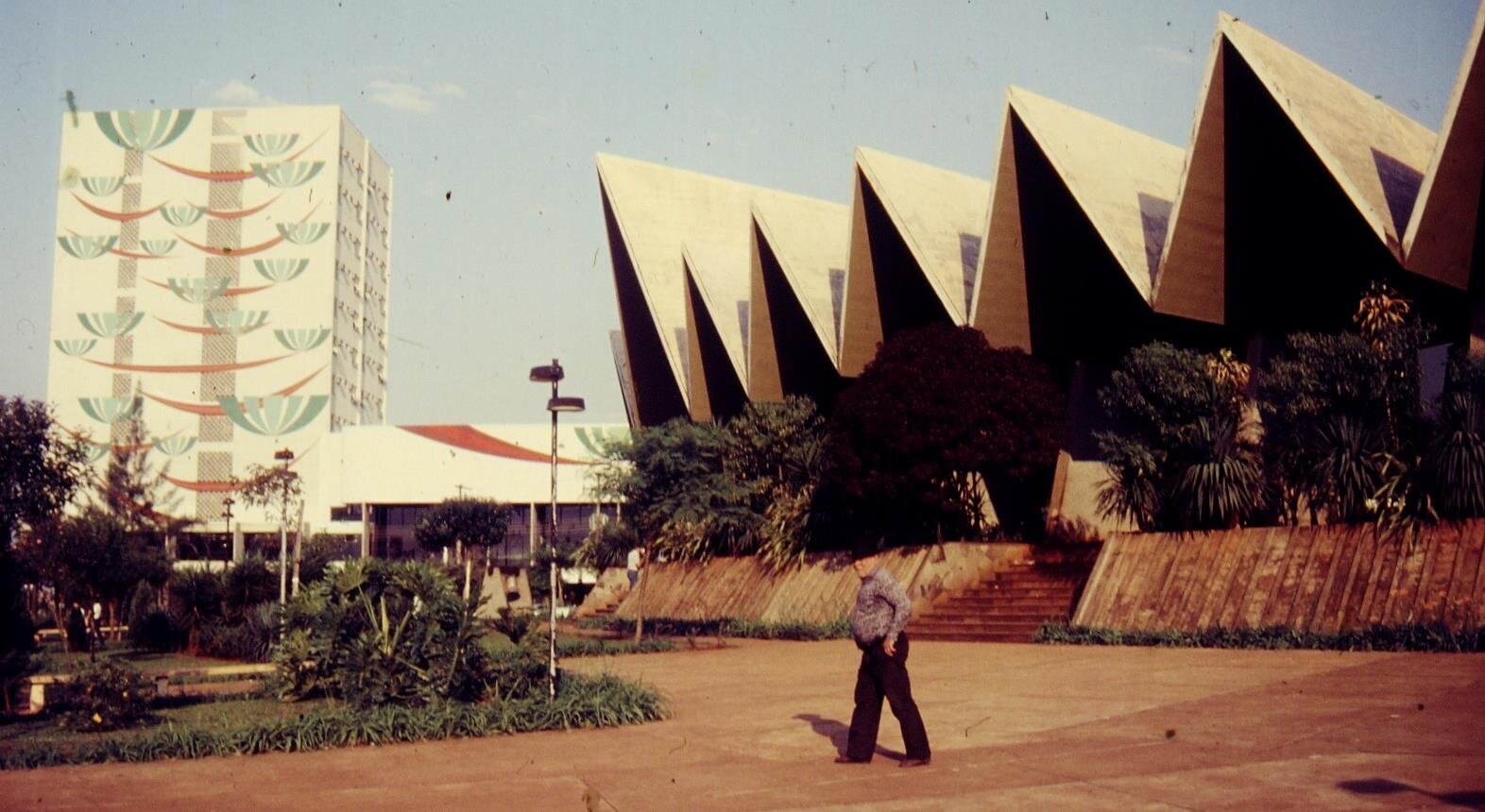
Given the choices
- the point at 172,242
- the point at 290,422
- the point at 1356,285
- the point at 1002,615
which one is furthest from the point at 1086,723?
the point at 172,242

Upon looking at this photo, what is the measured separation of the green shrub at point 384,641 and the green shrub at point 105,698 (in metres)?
1.60

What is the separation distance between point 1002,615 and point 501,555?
5919cm

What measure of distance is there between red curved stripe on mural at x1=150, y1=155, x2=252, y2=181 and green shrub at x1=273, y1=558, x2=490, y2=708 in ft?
337

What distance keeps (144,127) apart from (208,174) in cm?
716

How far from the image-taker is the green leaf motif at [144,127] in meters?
107

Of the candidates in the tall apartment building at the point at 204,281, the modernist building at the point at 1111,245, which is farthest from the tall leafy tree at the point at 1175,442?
the tall apartment building at the point at 204,281

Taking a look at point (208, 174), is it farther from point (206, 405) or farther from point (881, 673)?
point (881, 673)

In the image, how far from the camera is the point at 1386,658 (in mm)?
Result: 12961

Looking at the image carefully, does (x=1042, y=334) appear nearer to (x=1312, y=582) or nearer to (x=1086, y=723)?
(x=1312, y=582)

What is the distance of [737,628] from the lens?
23750 millimetres

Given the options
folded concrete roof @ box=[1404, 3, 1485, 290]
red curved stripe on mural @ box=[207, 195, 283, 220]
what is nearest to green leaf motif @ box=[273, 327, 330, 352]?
red curved stripe on mural @ box=[207, 195, 283, 220]

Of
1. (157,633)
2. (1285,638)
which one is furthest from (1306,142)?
(157,633)

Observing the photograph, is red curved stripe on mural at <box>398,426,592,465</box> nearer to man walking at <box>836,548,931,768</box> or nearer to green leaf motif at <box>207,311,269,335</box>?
green leaf motif at <box>207,311,269,335</box>

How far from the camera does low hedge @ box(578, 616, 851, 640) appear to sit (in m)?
21.5
